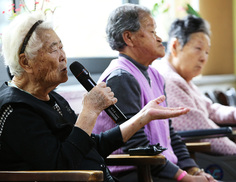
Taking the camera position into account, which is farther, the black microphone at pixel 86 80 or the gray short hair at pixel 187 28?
the gray short hair at pixel 187 28

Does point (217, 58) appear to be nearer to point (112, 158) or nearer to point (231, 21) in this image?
point (231, 21)

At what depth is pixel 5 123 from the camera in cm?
147

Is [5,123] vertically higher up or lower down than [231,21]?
higher up

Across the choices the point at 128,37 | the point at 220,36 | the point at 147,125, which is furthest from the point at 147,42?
the point at 220,36

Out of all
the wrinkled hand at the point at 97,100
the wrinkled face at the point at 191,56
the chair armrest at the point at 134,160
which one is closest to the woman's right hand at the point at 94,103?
the wrinkled hand at the point at 97,100

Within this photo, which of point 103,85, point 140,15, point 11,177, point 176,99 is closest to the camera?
point 11,177

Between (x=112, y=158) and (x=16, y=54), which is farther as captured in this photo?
(x=112, y=158)

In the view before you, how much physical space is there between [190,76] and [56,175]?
1.74m

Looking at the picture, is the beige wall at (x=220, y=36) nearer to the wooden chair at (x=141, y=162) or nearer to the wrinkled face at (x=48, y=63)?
the wooden chair at (x=141, y=162)

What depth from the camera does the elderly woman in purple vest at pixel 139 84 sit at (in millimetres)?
1971

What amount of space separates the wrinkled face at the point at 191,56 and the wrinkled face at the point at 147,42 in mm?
747

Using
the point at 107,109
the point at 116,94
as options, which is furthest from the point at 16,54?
the point at 116,94

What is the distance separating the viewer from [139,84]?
2041 mm

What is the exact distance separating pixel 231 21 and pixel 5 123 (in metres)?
3.75
